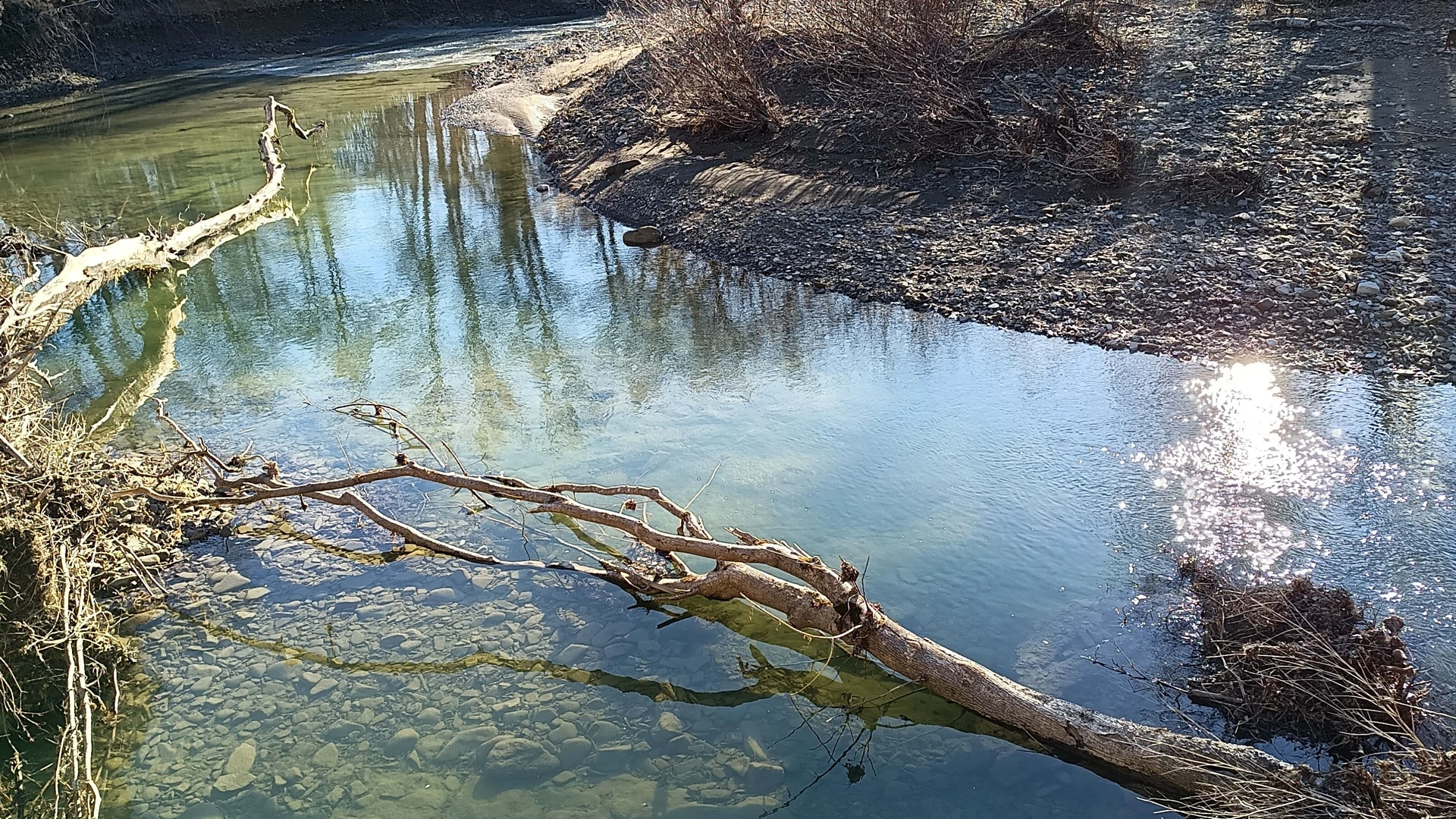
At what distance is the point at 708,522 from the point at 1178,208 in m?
6.32

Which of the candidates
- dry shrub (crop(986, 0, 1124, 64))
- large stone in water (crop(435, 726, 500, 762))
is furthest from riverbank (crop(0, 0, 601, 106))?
large stone in water (crop(435, 726, 500, 762))

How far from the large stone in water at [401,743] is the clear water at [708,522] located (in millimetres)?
19

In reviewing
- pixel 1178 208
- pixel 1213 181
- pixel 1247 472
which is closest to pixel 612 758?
pixel 1247 472

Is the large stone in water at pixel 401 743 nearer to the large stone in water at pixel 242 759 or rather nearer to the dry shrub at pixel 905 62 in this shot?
the large stone in water at pixel 242 759

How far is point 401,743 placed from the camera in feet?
16.3

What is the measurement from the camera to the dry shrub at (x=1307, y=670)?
430cm

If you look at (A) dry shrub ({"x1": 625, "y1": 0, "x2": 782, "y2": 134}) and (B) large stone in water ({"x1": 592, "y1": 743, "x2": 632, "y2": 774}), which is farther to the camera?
(A) dry shrub ({"x1": 625, "y1": 0, "x2": 782, "y2": 134})

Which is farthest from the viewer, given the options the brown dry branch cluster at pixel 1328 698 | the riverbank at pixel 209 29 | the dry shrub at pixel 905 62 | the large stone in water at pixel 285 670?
the riverbank at pixel 209 29

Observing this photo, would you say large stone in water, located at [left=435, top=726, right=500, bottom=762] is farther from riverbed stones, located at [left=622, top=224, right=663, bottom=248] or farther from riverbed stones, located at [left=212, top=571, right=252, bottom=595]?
riverbed stones, located at [left=622, top=224, right=663, bottom=248]

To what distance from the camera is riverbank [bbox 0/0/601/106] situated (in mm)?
26250

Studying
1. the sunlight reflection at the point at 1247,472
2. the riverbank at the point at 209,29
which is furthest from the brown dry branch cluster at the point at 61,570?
the riverbank at the point at 209,29

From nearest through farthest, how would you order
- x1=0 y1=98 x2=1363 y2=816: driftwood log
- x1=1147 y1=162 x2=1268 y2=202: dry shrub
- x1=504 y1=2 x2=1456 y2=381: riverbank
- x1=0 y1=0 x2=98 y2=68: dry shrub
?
x1=0 y1=98 x2=1363 y2=816: driftwood log < x1=504 y1=2 x2=1456 y2=381: riverbank < x1=1147 y1=162 x2=1268 y2=202: dry shrub < x1=0 y1=0 x2=98 y2=68: dry shrub

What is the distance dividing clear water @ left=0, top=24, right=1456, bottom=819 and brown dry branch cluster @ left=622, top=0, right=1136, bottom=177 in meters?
3.33

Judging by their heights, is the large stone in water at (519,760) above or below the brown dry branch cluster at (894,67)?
below
